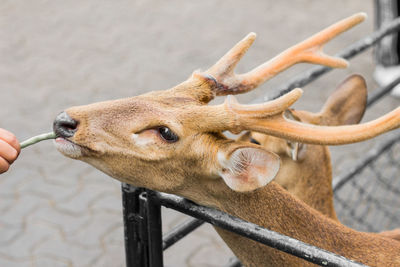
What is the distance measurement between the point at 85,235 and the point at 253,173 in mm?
3740

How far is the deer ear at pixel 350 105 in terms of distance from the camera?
374cm

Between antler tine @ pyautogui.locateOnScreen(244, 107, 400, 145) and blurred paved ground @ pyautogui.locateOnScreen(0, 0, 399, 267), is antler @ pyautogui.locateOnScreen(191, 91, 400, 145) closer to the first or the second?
antler tine @ pyautogui.locateOnScreen(244, 107, 400, 145)

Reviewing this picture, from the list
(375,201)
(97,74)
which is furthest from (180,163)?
(97,74)

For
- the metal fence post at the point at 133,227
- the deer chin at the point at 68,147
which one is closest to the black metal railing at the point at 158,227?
the metal fence post at the point at 133,227

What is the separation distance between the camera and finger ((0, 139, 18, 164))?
2.36 metres

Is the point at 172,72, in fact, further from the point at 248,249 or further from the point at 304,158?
the point at 248,249

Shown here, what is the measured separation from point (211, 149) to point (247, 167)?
0.64ft

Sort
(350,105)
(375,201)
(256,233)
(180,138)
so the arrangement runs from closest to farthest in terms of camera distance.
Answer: (256,233) < (180,138) < (350,105) < (375,201)

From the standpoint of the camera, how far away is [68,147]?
7.83 feet

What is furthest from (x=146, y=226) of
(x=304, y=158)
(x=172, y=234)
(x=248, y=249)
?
(x=304, y=158)

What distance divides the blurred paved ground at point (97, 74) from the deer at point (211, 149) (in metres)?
2.96

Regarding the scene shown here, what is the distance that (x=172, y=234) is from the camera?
9.25 feet

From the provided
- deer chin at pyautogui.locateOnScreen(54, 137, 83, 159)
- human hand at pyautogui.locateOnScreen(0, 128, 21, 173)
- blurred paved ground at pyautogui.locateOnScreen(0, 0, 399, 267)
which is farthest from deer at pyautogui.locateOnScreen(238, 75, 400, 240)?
blurred paved ground at pyautogui.locateOnScreen(0, 0, 399, 267)

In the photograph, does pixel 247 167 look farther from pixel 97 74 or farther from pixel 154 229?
pixel 97 74
